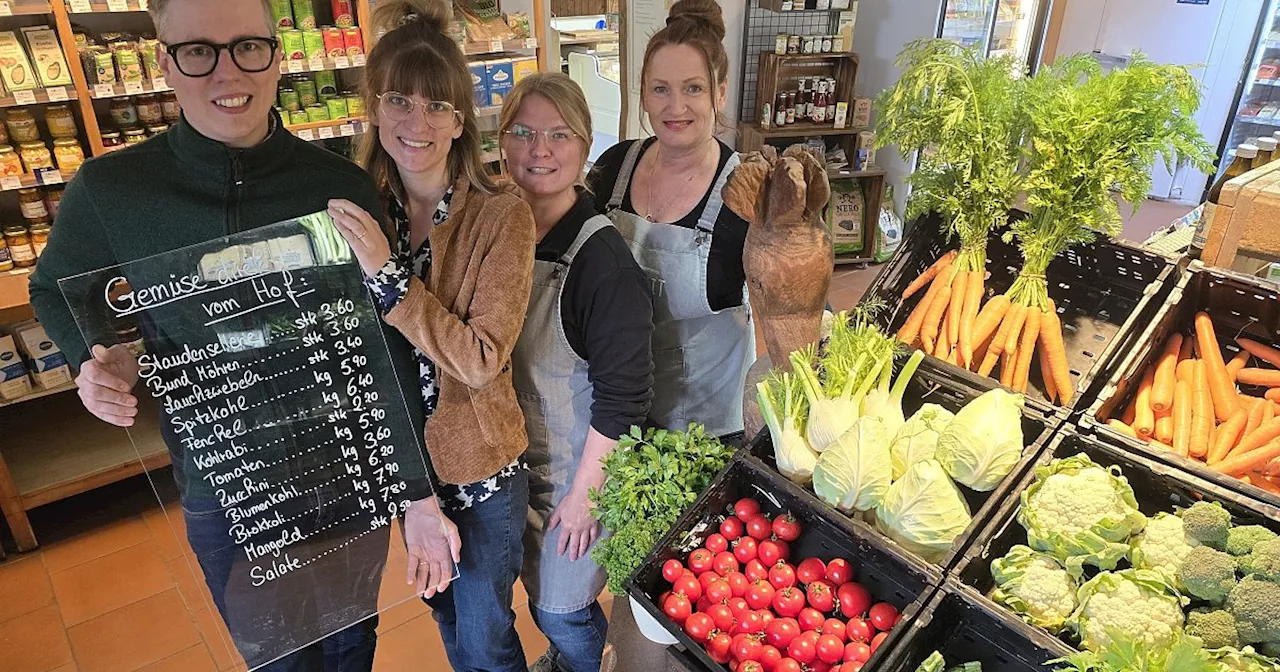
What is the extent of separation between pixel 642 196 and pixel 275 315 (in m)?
0.88

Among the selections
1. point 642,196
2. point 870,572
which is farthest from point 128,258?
point 870,572

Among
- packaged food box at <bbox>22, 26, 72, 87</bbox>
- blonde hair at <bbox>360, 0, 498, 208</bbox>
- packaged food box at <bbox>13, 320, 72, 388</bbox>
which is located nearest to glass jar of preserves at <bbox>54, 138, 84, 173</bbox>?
packaged food box at <bbox>22, 26, 72, 87</bbox>

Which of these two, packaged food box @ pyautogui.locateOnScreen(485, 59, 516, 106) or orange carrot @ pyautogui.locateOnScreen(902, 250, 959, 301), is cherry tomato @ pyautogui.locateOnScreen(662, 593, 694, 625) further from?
packaged food box @ pyautogui.locateOnScreen(485, 59, 516, 106)

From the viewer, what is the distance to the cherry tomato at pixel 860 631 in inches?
47.1

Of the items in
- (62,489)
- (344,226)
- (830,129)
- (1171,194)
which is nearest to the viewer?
(344,226)

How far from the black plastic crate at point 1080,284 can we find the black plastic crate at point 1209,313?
0.03 meters

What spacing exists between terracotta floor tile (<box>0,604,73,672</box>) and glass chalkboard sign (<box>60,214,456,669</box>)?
1603 mm

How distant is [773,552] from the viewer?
4.37 feet

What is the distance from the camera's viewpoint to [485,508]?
62.1 inches

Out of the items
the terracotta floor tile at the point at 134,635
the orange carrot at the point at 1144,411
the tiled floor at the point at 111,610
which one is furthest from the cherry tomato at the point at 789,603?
the terracotta floor tile at the point at 134,635

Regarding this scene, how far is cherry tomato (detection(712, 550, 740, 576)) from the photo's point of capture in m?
1.31

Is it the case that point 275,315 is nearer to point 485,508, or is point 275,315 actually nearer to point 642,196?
point 485,508

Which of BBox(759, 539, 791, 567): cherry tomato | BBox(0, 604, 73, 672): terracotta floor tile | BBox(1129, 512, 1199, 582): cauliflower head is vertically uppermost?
BBox(1129, 512, 1199, 582): cauliflower head

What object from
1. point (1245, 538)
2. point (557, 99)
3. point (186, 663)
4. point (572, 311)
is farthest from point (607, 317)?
point (186, 663)
